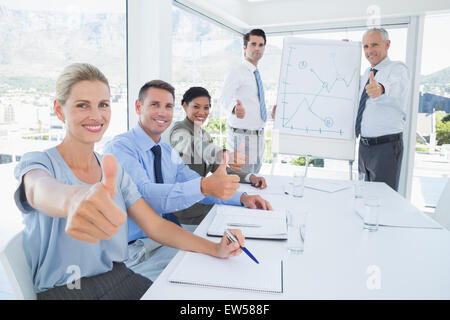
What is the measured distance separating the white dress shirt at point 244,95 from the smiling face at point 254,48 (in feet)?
0.22

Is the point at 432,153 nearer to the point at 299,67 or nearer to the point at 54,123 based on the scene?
the point at 299,67

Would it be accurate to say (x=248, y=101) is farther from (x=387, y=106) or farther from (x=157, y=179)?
(x=157, y=179)

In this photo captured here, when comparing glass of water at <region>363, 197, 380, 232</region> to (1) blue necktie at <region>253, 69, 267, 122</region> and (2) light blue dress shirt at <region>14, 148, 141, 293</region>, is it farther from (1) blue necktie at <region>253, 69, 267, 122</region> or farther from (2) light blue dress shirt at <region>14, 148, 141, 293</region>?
(1) blue necktie at <region>253, 69, 267, 122</region>

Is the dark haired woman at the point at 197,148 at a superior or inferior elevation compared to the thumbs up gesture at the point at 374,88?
inferior

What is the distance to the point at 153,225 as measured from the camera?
1.08m

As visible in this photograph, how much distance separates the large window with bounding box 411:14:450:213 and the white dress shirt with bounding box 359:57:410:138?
50.4 inches

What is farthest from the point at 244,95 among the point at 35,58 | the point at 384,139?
the point at 35,58

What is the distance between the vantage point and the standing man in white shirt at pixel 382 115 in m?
2.61

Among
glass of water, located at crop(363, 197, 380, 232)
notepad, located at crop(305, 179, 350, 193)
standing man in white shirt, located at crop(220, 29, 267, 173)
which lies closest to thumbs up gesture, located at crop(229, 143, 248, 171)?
notepad, located at crop(305, 179, 350, 193)

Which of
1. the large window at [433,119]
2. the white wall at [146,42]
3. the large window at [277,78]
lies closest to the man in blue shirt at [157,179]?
the white wall at [146,42]

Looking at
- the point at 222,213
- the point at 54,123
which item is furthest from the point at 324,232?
the point at 54,123

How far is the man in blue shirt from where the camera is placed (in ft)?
4.01

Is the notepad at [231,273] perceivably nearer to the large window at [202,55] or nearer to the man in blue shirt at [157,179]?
the man in blue shirt at [157,179]
